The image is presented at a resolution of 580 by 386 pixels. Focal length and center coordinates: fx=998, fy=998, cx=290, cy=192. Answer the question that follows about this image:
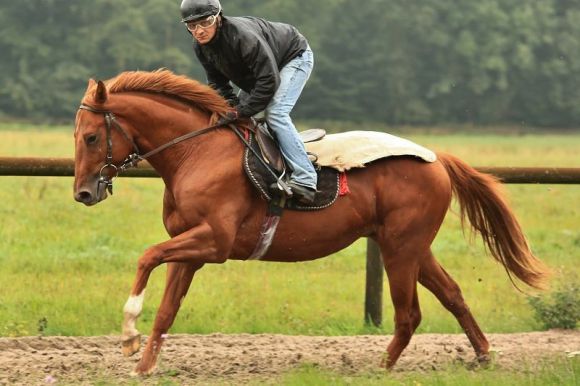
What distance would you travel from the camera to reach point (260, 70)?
6379 mm

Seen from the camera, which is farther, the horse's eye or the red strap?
the red strap

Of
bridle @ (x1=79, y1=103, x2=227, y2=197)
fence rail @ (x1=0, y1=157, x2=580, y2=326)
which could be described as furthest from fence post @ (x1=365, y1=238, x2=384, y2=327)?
bridle @ (x1=79, y1=103, x2=227, y2=197)

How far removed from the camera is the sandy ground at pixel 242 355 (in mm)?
6453

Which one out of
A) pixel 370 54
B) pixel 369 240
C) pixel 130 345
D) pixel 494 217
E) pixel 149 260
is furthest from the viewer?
pixel 370 54

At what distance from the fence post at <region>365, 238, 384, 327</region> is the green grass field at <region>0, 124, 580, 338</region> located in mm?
130

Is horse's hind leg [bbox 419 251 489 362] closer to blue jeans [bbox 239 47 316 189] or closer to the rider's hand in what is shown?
blue jeans [bbox 239 47 316 189]

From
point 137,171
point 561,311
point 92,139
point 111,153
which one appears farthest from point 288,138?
point 561,311

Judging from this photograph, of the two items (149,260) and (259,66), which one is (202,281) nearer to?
(149,260)

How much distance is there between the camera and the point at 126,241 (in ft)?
39.2

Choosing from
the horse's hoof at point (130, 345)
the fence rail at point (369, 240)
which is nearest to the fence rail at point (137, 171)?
the fence rail at point (369, 240)

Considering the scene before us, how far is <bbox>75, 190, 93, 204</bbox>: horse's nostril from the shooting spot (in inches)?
243

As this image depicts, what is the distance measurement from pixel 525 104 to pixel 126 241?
51.8m

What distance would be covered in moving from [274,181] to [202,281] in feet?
11.7

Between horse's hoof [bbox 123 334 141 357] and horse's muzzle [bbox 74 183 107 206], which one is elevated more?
horse's muzzle [bbox 74 183 107 206]
